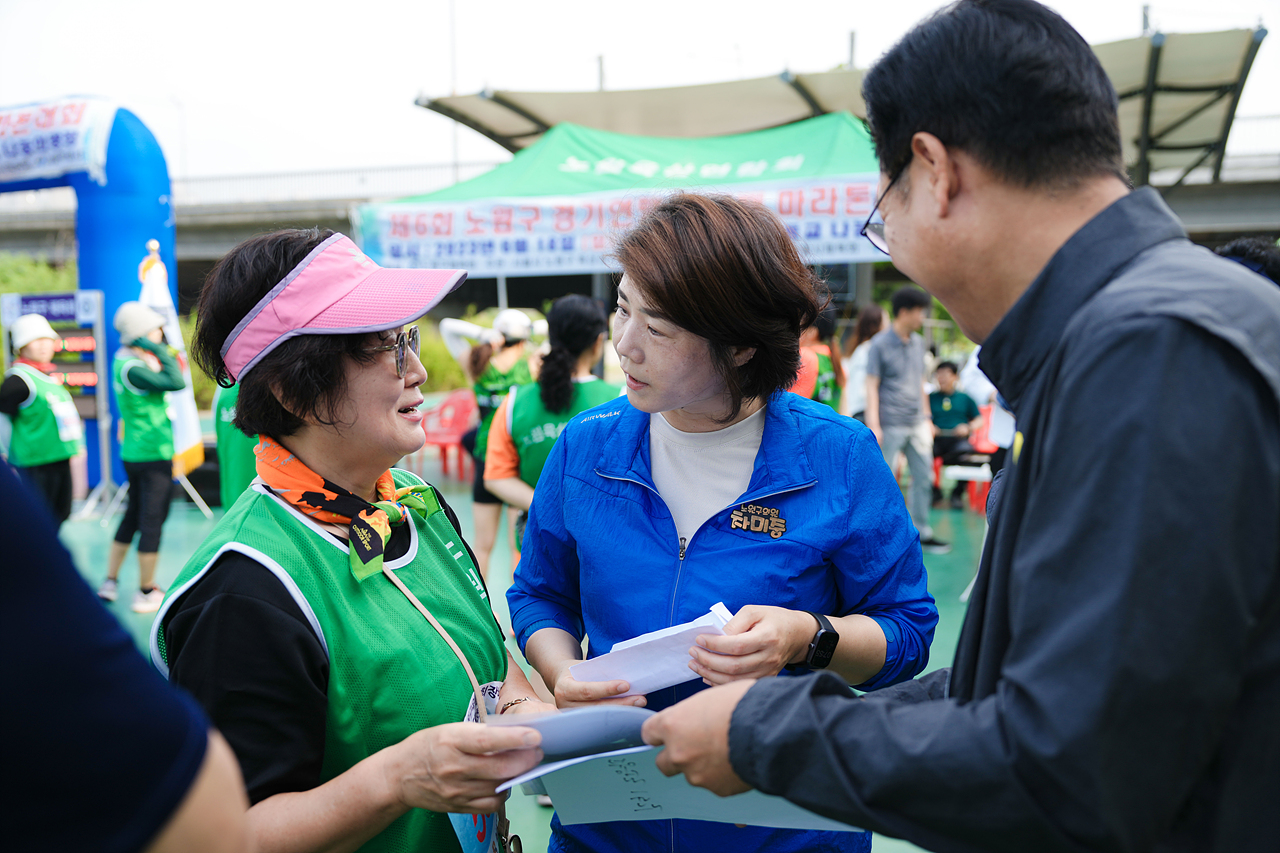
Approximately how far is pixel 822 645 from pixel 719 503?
302 millimetres

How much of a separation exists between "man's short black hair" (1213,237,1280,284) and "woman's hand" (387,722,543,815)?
97.7 inches

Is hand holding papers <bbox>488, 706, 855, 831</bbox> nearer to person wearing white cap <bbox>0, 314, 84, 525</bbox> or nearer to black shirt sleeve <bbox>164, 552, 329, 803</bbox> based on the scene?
black shirt sleeve <bbox>164, 552, 329, 803</bbox>

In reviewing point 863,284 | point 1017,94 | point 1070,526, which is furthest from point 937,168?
point 863,284

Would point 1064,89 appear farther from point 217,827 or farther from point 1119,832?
point 217,827

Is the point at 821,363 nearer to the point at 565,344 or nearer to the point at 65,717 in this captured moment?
the point at 565,344

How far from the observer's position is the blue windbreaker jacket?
1.44 m

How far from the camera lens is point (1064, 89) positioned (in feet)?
3.01

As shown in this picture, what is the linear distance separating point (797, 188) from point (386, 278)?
5953mm

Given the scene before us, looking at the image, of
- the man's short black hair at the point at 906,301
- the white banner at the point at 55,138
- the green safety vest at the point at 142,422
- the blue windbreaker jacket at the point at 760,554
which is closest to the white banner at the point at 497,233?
the man's short black hair at the point at 906,301

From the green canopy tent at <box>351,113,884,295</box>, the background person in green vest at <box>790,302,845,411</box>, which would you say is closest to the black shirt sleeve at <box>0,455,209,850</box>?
the background person in green vest at <box>790,302,845,411</box>

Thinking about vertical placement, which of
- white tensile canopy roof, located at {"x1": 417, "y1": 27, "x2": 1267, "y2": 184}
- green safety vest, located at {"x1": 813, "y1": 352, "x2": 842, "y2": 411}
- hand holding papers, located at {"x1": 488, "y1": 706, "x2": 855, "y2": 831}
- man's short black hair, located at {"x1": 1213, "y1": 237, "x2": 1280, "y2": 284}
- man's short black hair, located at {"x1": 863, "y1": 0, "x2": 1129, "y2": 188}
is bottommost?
green safety vest, located at {"x1": 813, "y1": 352, "x2": 842, "y2": 411}

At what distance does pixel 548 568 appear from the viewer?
1.68 meters

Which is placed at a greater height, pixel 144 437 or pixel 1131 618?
pixel 1131 618

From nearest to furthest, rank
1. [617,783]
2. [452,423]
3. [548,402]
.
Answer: [617,783], [548,402], [452,423]
